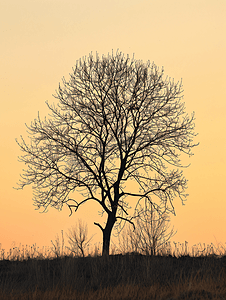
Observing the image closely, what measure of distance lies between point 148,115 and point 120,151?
2440mm

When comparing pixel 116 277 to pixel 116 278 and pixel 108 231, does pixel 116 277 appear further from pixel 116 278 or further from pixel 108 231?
pixel 108 231

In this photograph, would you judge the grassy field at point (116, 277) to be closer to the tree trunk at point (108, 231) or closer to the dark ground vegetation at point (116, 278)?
the dark ground vegetation at point (116, 278)

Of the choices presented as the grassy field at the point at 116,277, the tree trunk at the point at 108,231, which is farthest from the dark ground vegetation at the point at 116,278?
the tree trunk at the point at 108,231

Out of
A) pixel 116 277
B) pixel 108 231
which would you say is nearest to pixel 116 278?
pixel 116 277

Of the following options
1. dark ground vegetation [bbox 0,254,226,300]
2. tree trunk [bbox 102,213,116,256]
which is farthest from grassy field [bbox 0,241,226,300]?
tree trunk [bbox 102,213,116,256]

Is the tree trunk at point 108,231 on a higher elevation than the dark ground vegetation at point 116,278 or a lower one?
higher

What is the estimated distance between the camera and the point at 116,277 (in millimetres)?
14516

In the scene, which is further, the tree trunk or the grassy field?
the tree trunk

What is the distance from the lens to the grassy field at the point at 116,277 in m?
11.9

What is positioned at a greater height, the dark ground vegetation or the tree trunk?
the tree trunk

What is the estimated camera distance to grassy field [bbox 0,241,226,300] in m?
11.9

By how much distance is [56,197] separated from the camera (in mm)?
19656

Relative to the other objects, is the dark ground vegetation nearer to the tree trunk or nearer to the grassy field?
→ the grassy field

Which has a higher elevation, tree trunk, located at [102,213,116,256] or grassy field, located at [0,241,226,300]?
tree trunk, located at [102,213,116,256]
